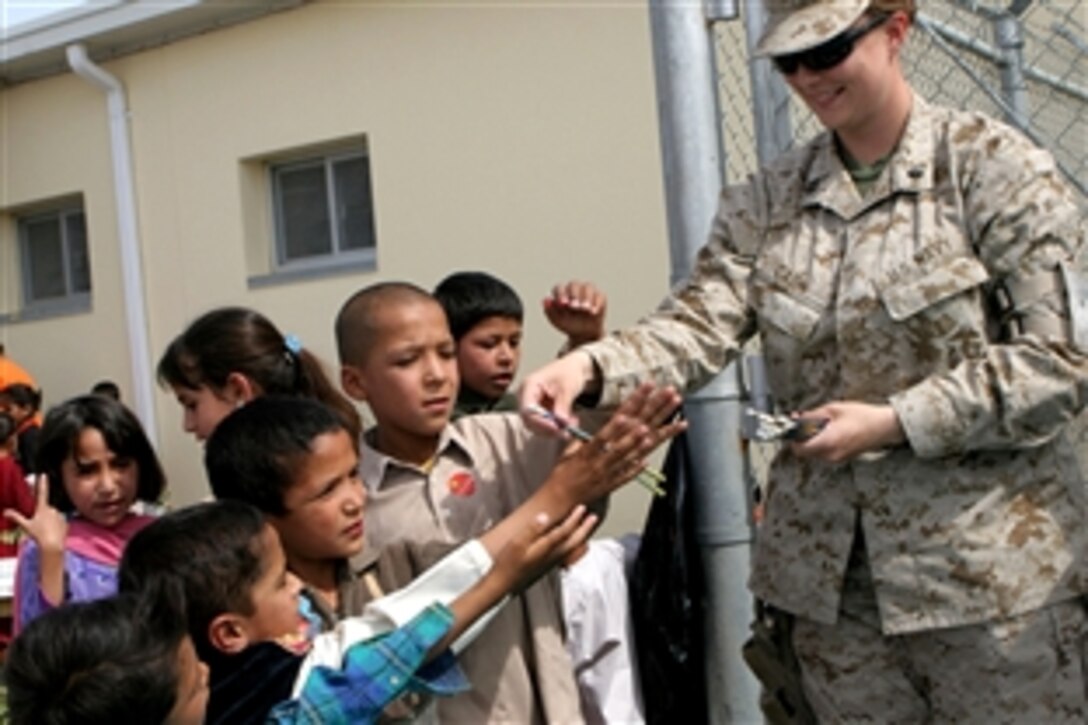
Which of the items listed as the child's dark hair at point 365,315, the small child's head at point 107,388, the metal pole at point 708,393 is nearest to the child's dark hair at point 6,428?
the small child's head at point 107,388

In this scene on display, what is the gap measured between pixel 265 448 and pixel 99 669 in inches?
24.2

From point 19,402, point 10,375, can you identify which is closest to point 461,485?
point 19,402

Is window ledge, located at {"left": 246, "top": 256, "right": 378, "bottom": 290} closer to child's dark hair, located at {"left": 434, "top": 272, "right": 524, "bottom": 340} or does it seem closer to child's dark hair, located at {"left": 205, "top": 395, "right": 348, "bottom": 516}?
child's dark hair, located at {"left": 434, "top": 272, "right": 524, "bottom": 340}

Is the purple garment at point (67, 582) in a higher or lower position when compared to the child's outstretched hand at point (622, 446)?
lower

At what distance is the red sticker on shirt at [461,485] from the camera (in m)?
2.42

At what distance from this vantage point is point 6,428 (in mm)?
5691

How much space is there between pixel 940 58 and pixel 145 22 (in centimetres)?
548

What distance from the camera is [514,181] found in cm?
695

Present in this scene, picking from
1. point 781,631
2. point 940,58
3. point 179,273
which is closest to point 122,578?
point 781,631

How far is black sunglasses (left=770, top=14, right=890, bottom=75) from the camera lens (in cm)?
207

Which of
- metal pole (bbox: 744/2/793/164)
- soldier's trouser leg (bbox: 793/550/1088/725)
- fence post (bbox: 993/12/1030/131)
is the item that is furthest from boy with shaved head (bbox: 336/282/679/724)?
fence post (bbox: 993/12/1030/131)

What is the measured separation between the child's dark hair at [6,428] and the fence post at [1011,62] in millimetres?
4250

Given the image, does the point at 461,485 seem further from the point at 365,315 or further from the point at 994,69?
the point at 994,69

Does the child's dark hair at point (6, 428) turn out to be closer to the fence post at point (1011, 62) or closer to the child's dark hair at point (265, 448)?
the child's dark hair at point (265, 448)
